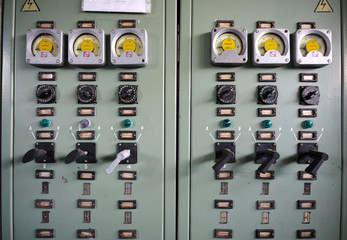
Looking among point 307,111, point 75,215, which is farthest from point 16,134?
point 307,111

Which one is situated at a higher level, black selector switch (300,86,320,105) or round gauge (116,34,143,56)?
round gauge (116,34,143,56)

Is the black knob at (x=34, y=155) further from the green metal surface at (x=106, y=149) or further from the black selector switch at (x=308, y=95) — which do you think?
the black selector switch at (x=308, y=95)

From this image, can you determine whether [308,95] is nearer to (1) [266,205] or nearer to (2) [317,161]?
(2) [317,161]

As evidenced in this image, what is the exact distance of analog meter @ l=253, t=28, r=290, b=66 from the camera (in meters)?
1.09

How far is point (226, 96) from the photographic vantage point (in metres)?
1.11

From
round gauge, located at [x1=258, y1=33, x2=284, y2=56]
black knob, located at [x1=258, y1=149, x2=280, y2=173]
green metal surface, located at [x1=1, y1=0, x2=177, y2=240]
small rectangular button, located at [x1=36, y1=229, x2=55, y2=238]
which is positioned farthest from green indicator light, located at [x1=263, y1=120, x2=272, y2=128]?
small rectangular button, located at [x1=36, y1=229, x2=55, y2=238]

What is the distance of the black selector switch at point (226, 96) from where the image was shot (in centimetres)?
112


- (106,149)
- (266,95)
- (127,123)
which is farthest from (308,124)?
(106,149)

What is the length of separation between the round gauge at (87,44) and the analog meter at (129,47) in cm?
10

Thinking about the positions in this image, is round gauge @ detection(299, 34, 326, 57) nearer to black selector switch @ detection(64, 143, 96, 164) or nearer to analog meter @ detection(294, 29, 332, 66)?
analog meter @ detection(294, 29, 332, 66)

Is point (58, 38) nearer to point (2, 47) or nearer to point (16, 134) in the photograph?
point (2, 47)

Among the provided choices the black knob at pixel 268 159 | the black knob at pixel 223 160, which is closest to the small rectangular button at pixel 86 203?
the black knob at pixel 223 160

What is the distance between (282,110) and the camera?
1140mm

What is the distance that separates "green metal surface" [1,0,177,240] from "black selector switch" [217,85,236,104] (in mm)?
252
